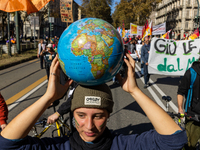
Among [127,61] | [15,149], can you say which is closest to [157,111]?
[127,61]

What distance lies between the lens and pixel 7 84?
820 cm

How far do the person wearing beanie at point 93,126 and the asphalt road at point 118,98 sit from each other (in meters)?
2.67

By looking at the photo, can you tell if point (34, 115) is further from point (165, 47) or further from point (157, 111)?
point (165, 47)

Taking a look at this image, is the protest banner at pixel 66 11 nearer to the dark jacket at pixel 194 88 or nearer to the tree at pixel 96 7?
the dark jacket at pixel 194 88

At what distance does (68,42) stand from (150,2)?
41207mm

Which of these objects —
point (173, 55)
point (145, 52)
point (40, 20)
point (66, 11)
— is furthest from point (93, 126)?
point (40, 20)

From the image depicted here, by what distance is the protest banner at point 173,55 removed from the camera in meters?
6.68


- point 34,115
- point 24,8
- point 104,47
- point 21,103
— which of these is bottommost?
point 21,103

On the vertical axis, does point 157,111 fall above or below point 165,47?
below

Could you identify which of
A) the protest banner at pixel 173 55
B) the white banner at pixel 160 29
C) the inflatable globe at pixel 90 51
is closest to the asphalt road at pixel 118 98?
the protest banner at pixel 173 55

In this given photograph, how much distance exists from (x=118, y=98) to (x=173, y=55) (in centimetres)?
262

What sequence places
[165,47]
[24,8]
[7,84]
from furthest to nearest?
[7,84] < [165,47] < [24,8]

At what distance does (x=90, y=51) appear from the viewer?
1.26 metres

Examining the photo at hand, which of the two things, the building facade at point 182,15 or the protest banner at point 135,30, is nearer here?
the protest banner at point 135,30
